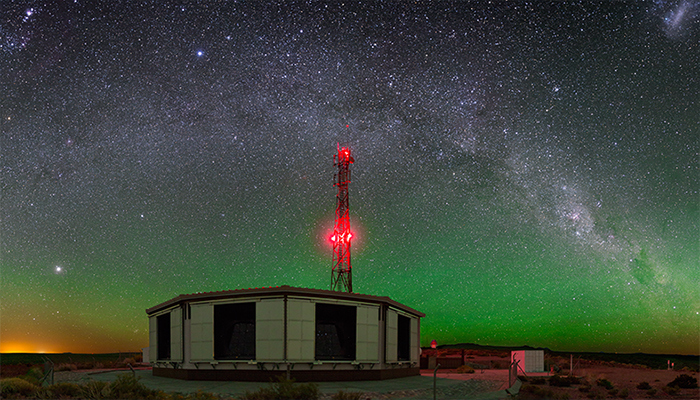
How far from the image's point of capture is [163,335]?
22578mm

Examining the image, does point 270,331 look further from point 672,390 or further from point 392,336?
point 672,390

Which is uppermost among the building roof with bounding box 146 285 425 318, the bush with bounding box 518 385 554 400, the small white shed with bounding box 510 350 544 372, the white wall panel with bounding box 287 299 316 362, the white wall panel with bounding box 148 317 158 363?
the building roof with bounding box 146 285 425 318

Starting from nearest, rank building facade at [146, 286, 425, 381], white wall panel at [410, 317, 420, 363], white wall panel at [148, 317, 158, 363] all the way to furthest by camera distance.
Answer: building facade at [146, 286, 425, 381] → white wall panel at [148, 317, 158, 363] → white wall panel at [410, 317, 420, 363]

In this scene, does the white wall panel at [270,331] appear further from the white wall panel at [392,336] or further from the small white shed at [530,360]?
the small white shed at [530,360]

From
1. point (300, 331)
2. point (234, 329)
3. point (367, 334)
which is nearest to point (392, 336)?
point (367, 334)

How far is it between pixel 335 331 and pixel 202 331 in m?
5.01

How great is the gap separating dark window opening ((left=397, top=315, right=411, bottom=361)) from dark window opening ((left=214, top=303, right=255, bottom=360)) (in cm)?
683

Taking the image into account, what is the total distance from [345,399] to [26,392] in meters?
8.17

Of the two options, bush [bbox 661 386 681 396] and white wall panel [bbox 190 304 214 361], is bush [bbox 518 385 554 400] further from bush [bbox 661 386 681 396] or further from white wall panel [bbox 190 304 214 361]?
white wall panel [bbox 190 304 214 361]

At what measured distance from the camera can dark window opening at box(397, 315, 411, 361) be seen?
75.9ft

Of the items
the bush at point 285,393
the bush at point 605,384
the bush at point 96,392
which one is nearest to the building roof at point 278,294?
the bush at point 285,393

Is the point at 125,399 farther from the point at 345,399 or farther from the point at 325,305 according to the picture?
the point at 325,305

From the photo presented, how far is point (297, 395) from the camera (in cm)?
1341

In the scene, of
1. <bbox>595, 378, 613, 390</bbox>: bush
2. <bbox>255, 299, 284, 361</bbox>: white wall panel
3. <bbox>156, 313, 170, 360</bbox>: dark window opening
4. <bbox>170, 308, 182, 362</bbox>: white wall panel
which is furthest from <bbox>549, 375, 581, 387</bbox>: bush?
<bbox>156, 313, 170, 360</bbox>: dark window opening
